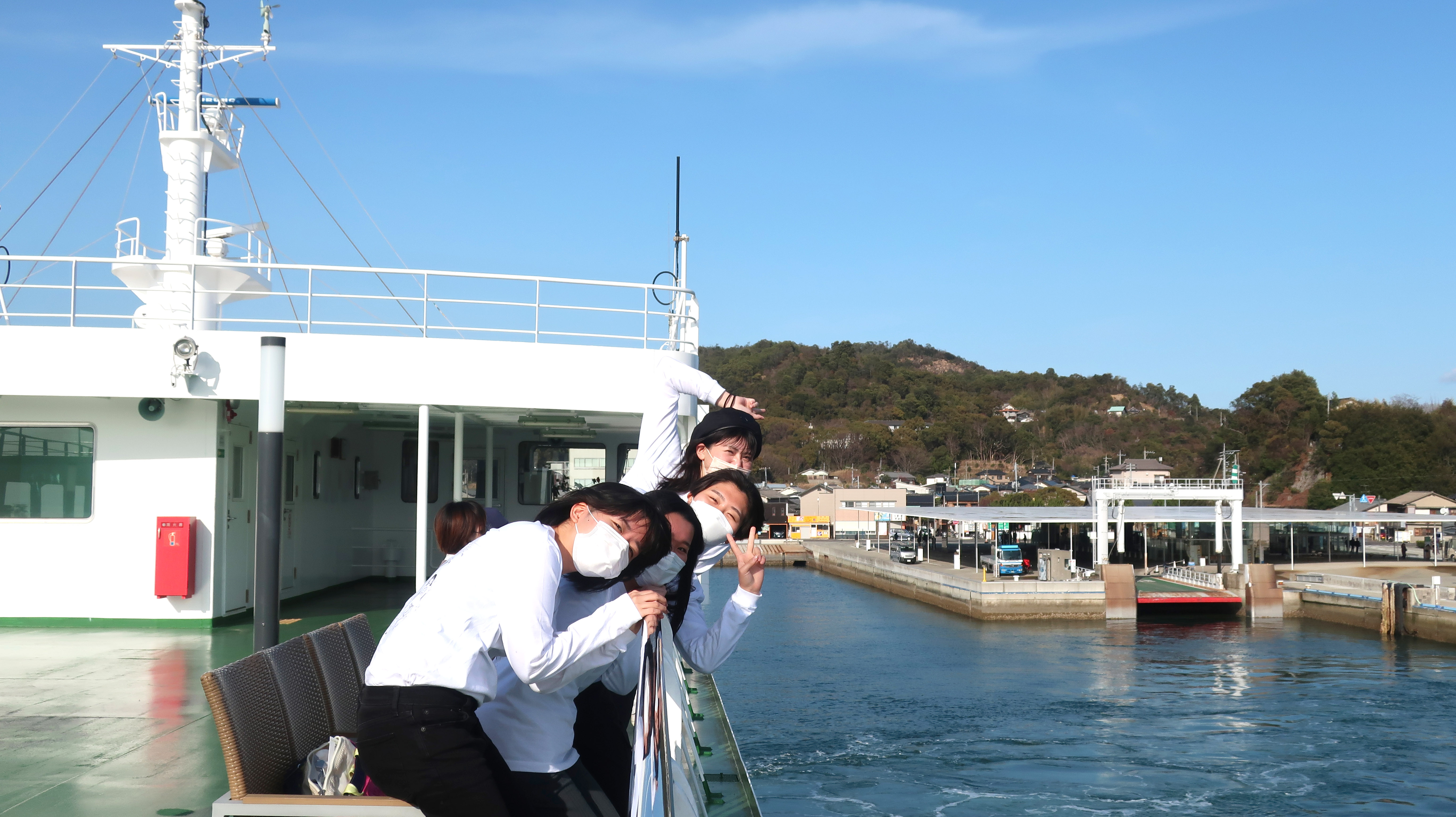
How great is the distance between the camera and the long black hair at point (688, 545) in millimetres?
2735

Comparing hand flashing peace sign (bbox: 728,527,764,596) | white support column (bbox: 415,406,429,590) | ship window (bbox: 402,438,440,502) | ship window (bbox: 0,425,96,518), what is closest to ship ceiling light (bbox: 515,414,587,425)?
white support column (bbox: 415,406,429,590)

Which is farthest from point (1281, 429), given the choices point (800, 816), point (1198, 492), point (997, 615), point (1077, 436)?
point (800, 816)

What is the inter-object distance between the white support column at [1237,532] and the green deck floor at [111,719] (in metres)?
42.9

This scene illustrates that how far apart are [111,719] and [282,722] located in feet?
10.6

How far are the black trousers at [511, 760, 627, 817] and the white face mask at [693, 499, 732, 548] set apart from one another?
0.76 meters

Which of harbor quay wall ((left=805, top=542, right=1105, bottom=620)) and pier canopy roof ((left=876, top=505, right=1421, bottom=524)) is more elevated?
pier canopy roof ((left=876, top=505, right=1421, bottom=524))

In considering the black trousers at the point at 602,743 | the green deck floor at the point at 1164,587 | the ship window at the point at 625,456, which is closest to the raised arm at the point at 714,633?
the black trousers at the point at 602,743

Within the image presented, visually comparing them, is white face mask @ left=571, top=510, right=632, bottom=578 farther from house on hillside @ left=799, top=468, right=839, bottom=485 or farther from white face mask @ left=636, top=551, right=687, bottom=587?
house on hillside @ left=799, top=468, right=839, bottom=485

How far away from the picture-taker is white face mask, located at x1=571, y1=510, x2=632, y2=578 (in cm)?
240

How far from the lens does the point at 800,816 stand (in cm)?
1381

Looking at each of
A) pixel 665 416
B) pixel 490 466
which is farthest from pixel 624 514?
pixel 490 466

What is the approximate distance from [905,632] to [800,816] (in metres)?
24.0

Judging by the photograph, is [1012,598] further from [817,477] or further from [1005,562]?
[817,477]

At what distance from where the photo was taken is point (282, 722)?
2.97m
